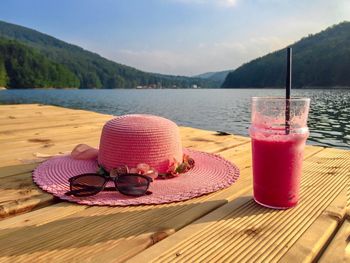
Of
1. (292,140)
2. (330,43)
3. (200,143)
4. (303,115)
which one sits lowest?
(200,143)

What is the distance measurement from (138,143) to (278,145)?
87cm

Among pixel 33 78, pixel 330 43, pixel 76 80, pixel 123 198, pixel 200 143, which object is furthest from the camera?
pixel 76 80

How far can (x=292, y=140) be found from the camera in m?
1.56

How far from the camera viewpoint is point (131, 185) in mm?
1805

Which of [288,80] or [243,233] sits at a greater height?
[288,80]

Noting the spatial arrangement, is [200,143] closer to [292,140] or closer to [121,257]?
[292,140]

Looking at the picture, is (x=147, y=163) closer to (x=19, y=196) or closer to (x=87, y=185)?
(x=87, y=185)

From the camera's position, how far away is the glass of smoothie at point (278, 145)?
1.56 metres

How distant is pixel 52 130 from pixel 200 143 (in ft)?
6.35

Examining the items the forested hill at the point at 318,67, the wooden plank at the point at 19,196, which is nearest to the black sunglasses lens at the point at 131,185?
the wooden plank at the point at 19,196

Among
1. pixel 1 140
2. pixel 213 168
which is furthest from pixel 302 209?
pixel 1 140

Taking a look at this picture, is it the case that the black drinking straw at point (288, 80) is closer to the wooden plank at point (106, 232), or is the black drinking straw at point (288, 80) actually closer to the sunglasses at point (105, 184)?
the wooden plank at point (106, 232)

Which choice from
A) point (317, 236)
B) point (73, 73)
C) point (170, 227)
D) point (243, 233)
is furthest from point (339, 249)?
point (73, 73)

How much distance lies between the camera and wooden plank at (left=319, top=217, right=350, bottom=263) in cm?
120
